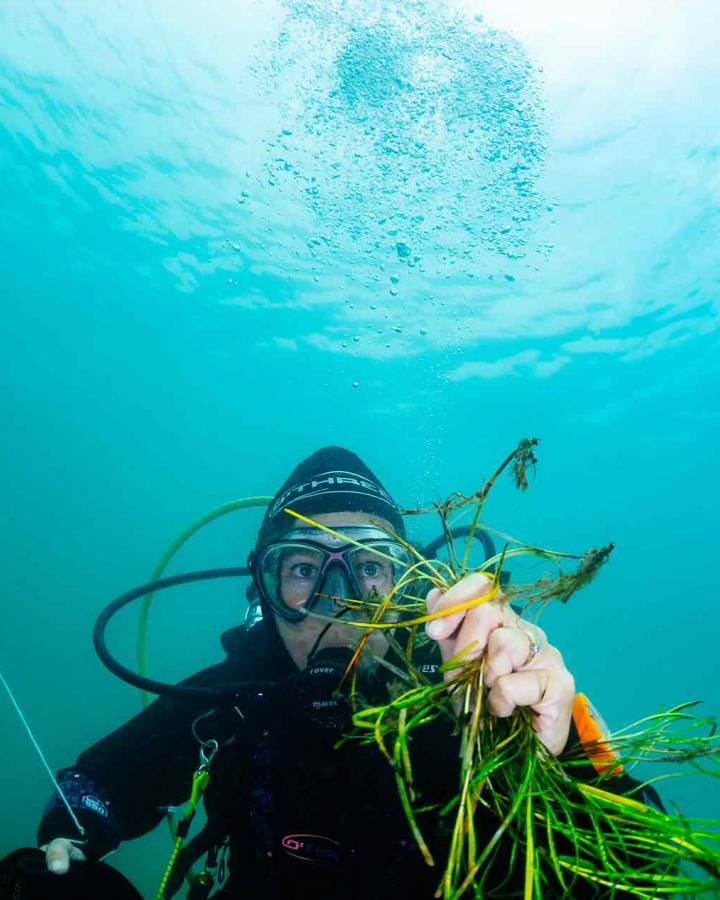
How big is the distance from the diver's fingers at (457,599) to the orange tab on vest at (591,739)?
0.56m

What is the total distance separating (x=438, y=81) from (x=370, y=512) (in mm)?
14418

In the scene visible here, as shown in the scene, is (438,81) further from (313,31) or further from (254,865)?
(254,865)

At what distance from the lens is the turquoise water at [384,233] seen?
45.6 ft

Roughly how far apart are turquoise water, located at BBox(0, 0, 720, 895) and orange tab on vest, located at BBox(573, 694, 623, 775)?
362 inches

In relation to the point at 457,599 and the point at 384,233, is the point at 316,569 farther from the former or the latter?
the point at 384,233

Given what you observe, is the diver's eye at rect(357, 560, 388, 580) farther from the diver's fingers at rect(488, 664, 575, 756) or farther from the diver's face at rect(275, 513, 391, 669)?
the diver's fingers at rect(488, 664, 575, 756)

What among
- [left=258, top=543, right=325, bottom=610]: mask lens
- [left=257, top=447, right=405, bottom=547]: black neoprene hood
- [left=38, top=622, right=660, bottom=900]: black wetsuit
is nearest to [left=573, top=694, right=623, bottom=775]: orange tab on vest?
[left=38, top=622, right=660, bottom=900]: black wetsuit

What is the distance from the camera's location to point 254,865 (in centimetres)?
302

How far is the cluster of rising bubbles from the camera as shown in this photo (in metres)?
13.5

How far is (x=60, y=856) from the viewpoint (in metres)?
2.35

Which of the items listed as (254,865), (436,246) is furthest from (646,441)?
(254,865)

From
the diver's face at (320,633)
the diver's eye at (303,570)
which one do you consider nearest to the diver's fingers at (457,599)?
the diver's face at (320,633)

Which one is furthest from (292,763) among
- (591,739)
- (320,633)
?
(591,739)

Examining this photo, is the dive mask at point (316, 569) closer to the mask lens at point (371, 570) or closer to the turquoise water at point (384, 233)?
the mask lens at point (371, 570)
